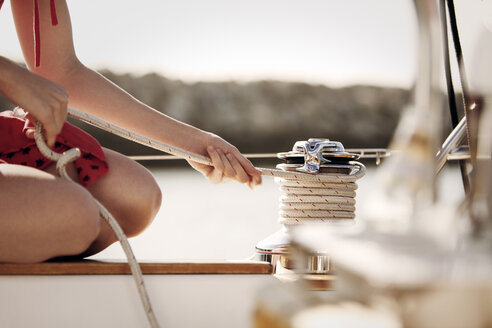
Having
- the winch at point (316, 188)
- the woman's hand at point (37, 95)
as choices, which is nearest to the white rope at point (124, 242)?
the woman's hand at point (37, 95)

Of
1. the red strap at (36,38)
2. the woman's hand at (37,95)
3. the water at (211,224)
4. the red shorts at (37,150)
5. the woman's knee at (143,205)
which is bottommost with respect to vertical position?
the water at (211,224)

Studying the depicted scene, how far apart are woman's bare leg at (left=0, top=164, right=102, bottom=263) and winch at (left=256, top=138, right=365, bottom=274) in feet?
0.98

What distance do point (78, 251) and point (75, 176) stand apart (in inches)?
4.5

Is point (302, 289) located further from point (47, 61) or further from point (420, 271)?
point (47, 61)

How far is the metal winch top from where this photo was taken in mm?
917

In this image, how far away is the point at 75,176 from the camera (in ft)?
2.66

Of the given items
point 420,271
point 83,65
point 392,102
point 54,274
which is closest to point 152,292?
point 54,274

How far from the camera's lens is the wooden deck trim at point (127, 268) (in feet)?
2.28

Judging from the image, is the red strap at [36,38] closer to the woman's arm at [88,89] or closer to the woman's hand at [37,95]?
the woman's arm at [88,89]

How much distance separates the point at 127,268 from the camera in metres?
0.69

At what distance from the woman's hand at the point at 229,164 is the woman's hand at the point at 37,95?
225 millimetres

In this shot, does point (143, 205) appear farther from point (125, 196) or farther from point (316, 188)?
point (316, 188)

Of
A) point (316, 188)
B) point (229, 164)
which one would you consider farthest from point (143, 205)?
point (316, 188)

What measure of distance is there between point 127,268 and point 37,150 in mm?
221
